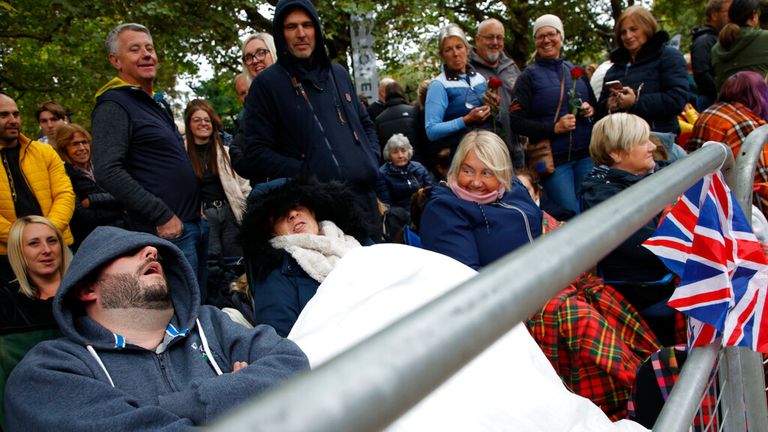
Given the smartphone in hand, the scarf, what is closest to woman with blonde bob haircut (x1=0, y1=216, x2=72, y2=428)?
the scarf

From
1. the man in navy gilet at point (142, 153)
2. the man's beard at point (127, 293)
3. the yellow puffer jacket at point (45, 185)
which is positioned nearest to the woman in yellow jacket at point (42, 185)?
the yellow puffer jacket at point (45, 185)

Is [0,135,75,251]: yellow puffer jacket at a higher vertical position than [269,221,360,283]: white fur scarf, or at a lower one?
higher

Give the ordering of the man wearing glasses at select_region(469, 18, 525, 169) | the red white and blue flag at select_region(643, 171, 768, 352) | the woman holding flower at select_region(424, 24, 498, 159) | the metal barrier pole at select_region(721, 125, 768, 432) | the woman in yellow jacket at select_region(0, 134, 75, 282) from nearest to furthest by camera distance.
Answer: the red white and blue flag at select_region(643, 171, 768, 352) → the metal barrier pole at select_region(721, 125, 768, 432) → the woman in yellow jacket at select_region(0, 134, 75, 282) → the woman holding flower at select_region(424, 24, 498, 159) → the man wearing glasses at select_region(469, 18, 525, 169)

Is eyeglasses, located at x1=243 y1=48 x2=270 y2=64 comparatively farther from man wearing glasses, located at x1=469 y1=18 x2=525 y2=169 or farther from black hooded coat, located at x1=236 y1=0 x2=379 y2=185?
man wearing glasses, located at x1=469 y1=18 x2=525 y2=169

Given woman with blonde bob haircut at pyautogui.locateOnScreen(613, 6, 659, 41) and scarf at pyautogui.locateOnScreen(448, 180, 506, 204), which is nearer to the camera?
scarf at pyautogui.locateOnScreen(448, 180, 506, 204)

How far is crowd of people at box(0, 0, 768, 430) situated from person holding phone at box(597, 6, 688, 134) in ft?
0.05

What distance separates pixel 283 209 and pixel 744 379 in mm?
2062

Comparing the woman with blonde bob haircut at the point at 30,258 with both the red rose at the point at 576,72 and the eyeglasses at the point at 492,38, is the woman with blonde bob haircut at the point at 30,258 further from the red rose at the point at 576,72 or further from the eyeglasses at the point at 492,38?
the red rose at the point at 576,72

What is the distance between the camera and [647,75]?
466 centimetres

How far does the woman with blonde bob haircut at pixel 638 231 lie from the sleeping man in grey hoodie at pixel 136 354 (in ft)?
5.06

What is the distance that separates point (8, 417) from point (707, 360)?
1951 mm

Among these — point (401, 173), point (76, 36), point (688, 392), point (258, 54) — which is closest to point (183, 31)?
point (76, 36)

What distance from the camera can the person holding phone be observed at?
4.54 metres

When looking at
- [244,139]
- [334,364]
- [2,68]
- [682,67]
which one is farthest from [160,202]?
[2,68]
